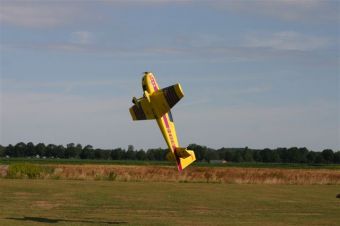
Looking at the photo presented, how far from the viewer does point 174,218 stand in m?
28.2

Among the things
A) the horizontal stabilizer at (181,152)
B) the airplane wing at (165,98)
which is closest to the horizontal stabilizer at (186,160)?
the horizontal stabilizer at (181,152)

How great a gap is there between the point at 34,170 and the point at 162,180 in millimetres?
11162

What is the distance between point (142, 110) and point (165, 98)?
44.2 inches

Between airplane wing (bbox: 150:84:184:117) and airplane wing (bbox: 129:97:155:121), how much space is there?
0.72 ft

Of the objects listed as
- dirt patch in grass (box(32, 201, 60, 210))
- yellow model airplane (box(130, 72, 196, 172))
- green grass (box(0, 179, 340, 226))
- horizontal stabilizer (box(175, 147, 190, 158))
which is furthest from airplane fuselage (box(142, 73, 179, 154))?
dirt patch in grass (box(32, 201, 60, 210))

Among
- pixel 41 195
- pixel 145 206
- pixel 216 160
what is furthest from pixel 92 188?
pixel 216 160

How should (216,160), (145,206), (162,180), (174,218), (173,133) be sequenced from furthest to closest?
(216,160)
(162,180)
(145,206)
(174,218)
(173,133)

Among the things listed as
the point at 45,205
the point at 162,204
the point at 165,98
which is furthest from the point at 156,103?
the point at 45,205

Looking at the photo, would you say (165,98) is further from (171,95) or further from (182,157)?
(182,157)

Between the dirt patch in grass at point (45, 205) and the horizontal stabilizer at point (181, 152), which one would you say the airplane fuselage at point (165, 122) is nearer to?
the horizontal stabilizer at point (181, 152)

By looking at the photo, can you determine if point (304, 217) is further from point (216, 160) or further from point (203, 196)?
point (216, 160)

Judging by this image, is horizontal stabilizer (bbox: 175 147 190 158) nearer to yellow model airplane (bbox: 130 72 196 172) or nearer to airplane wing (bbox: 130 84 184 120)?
yellow model airplane (bbox: 130 72 196 172)

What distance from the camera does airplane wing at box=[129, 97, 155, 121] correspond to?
23.5m

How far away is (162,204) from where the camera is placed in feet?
113
